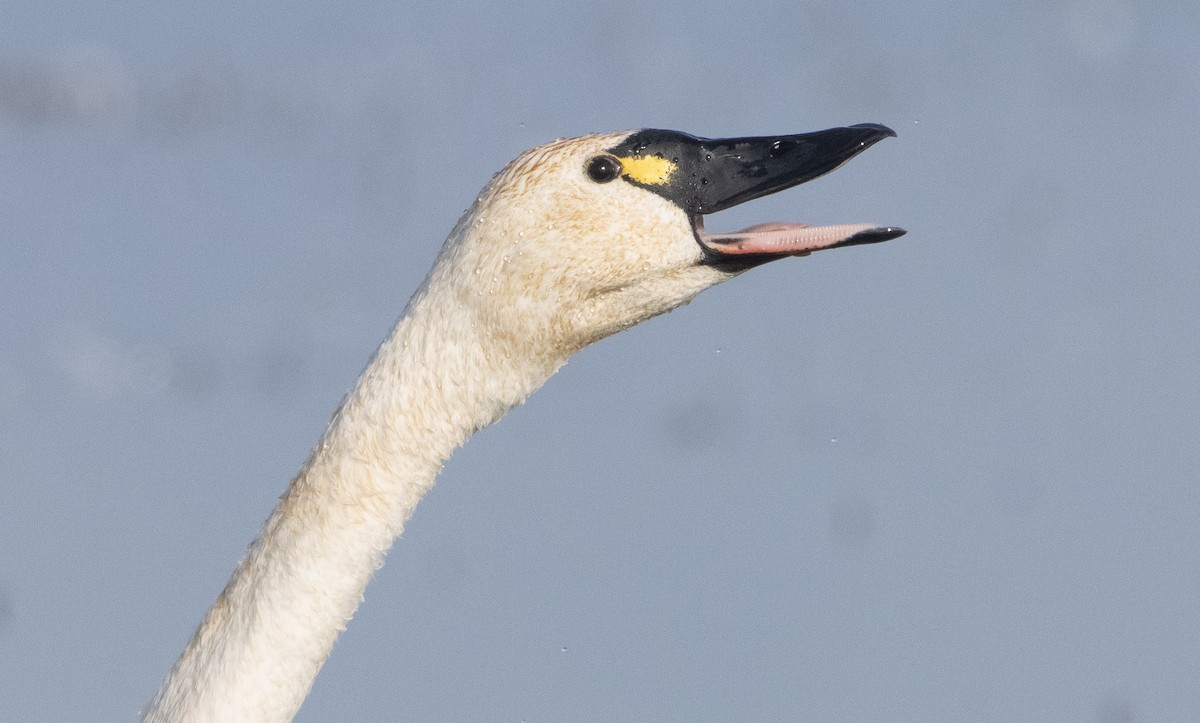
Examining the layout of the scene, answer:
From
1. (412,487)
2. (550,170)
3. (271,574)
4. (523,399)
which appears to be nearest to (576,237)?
(550,170)

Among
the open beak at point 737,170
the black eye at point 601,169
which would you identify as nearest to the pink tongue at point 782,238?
the open beak at point 737,170

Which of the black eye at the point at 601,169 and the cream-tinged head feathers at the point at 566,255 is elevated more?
the black eye at the point at 601,169

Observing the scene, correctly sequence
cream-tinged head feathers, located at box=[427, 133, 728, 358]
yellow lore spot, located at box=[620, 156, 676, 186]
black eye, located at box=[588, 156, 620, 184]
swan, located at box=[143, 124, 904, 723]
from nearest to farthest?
swan, located at box=[143, 124, 904, 723], cream-tinged head feathers, located at box=[427, 133, 728, 358], black eye, located at box=[588, 156, 620, 184], yellow lore spot, located at box=[620, 156, 676, 186]

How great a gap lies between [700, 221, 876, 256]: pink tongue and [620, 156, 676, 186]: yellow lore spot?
35 centimetres

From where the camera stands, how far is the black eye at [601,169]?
25.8 feet

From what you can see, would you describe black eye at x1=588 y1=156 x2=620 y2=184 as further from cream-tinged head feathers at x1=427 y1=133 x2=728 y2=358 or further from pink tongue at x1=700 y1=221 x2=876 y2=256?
pink tongue at x1=700 y1=221 x2=876 y2=256

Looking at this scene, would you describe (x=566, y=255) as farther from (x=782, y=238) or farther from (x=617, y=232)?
(x=782, y=238)

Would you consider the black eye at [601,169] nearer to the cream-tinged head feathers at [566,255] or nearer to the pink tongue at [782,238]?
the cream-tinged head feathers at [566,255]

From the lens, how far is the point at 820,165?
8.34 metres

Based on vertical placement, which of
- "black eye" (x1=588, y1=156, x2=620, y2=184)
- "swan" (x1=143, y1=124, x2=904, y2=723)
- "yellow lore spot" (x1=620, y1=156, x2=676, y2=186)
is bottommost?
"swan" (x1=143, y1=124, x2=904, y2=723)

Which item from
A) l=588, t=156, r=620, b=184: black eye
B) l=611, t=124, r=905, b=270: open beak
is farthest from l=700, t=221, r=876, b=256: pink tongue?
l=588, t=156, r=620, b=184: black eye

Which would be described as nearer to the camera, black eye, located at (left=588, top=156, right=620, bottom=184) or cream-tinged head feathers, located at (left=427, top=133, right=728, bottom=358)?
cream-tinged head feathers, located at (left=427, top=133, right=728, bottom=358)

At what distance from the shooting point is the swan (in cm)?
733

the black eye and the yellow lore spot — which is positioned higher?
the yellow lore spot
